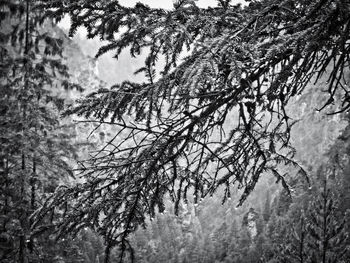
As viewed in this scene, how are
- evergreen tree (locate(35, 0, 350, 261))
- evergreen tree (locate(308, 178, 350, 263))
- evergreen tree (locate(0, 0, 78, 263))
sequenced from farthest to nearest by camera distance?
evergreen tree (locate(308, 178, 350, 263))
evergreen tree (locate(0, 0, 78, 263))
evergreen tree (locate(35, 0, 350, 261))

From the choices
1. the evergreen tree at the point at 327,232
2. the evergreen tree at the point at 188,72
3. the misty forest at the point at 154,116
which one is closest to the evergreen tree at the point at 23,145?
the misty forest at the point at 154,116

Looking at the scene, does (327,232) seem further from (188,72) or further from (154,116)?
(188,72)

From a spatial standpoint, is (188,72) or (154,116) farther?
(154,116)

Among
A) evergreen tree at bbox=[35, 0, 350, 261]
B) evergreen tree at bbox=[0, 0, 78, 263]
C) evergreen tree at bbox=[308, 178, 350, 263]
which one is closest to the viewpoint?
evergreen tree at bbox=[35, 0, 350, 261]

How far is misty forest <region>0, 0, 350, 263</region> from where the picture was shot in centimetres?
160

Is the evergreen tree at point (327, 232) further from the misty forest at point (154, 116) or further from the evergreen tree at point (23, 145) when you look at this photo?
the evergreen tree at point (23, 145)

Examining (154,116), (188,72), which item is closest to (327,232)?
(154,116)

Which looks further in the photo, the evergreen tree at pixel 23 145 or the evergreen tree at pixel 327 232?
the evergreen tree at pixel 327 232

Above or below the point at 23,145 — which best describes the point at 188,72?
below

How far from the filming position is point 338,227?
10727 millimetres

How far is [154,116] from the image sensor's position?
88.2 inches

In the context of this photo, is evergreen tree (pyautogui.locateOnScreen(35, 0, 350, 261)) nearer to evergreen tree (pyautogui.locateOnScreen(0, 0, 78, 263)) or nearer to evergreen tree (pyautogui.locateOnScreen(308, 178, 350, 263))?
evergreen tree (pyautogui.locateOnScreen(0, 0, 78, 263))

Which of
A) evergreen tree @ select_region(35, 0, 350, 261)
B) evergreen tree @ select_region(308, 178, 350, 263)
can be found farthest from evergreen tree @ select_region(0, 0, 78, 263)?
evergreen tree @ select_region(308, 178, 350, 263)

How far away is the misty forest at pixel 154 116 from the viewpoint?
1601mm
